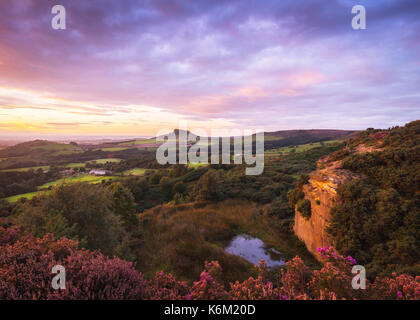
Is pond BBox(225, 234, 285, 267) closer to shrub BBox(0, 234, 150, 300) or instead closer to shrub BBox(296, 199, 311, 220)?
shrub BBox(296, 199, 311, 220)

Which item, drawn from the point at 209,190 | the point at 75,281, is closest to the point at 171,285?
the point at 75,281

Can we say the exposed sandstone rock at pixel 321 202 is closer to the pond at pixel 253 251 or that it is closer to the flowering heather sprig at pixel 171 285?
the pond at pixel 253 251

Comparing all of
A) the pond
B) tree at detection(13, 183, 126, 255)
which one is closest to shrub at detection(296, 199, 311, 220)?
the pond

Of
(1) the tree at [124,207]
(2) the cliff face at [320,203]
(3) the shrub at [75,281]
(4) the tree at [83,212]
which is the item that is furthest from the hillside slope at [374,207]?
(1) the tree at [124,207]
